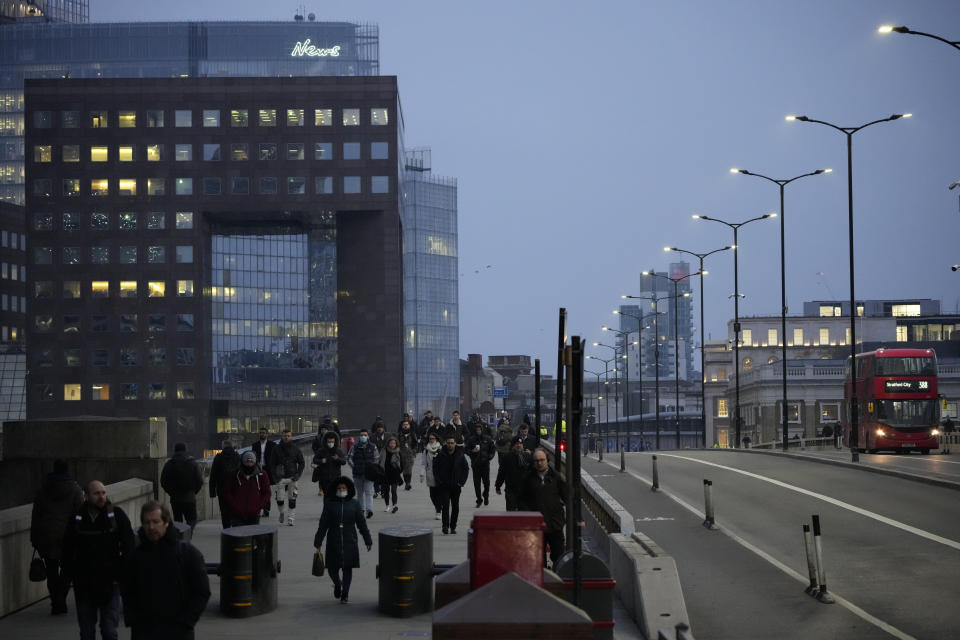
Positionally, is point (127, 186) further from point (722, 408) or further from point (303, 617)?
point (303, 617)

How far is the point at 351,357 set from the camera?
110000 mm

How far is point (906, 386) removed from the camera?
4884 centimetres

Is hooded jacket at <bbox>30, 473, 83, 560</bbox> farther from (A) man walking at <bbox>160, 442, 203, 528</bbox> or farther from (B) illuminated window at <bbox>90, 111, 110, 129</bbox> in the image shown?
(B) illuminated window at <bbox>90, 111, 110, 129</bbox>

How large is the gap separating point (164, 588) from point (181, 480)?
11259 millimetres

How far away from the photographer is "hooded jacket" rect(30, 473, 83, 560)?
13.9 meters

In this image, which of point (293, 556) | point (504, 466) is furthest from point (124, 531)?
point (504, 466)

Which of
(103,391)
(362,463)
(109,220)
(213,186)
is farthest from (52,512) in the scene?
(109,220)

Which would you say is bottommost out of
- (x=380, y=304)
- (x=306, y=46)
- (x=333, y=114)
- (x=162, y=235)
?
(x=380, y=304)

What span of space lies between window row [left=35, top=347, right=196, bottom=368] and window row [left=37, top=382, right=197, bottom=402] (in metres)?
2.02

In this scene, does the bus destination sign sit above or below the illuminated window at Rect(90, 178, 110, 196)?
below

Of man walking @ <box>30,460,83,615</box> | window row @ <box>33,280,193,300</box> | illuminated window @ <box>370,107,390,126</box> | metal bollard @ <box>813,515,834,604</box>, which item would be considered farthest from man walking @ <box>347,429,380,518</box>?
window row @ <box>33,280,193,300</box>

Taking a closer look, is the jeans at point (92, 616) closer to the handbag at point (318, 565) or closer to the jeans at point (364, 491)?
the handbag at point (318, 565)

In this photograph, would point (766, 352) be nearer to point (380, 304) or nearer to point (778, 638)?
point (380, 304)

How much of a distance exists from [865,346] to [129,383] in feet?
280
